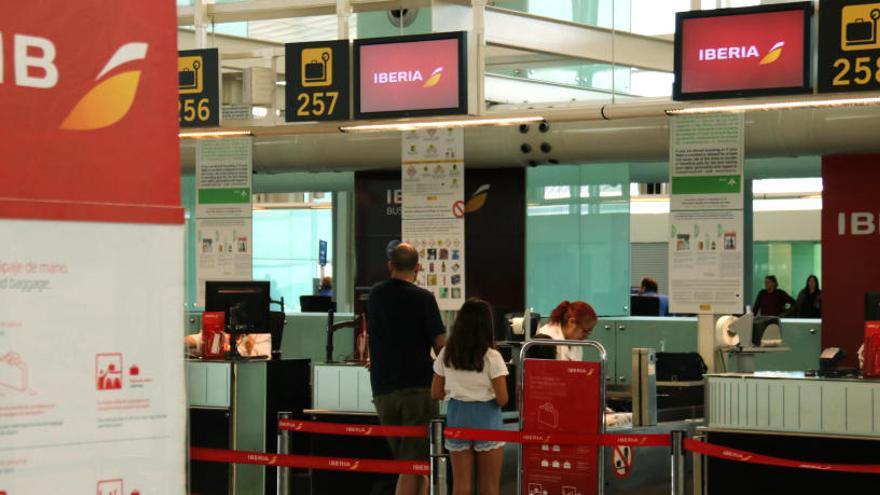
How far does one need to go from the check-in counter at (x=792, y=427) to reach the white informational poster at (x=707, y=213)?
1609 millimetres

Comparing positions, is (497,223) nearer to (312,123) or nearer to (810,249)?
(312,123)

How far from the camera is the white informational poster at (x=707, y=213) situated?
822cm

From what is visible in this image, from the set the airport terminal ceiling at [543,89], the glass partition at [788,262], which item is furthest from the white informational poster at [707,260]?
the glass partition at [788,262]

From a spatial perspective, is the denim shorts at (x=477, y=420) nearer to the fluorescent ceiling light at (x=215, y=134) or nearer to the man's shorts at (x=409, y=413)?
the man's shorts at (x=409, y=413)

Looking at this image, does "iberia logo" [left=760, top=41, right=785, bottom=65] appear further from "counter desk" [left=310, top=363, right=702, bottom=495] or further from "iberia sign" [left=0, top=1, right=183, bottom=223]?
"iberia sign" [left=0, top=1, right=183, bottom=223]

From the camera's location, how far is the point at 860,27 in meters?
7.29

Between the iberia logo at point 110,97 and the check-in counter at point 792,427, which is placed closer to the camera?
the iberia logo at point 110,97

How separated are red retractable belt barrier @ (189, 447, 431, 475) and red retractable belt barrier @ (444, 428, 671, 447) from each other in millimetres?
279

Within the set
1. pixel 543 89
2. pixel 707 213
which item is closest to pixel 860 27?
pixel 707 213

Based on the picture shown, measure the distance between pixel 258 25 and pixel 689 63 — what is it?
7.45 metres

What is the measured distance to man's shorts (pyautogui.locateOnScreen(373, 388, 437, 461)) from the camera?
260 inches

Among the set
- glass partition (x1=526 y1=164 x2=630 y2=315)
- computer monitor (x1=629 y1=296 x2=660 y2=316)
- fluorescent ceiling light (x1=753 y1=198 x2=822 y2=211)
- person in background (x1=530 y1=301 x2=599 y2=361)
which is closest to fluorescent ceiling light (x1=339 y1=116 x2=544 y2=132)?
person in background (x1=530 y1=301 x2=599 y2=361)

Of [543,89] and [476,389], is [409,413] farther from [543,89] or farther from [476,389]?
[543,89]

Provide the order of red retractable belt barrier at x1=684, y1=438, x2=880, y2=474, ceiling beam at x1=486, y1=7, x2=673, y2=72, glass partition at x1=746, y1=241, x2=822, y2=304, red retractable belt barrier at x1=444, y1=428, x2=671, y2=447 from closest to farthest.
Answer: red retractable belt barrier at x1=684, y1=438, x2=880, y2=474
red retractable belt barrier at x1=444, y1=428, x2=671, y2=447
ceiling beam at x1=486, y1=7, x2=673, y2=72
glass partition at x1=746, y1=241, x2=822, y2=304
